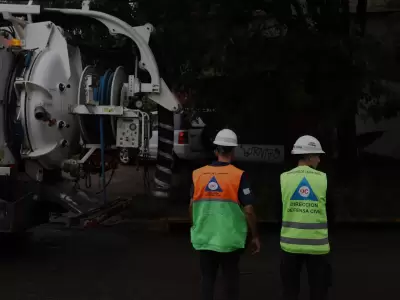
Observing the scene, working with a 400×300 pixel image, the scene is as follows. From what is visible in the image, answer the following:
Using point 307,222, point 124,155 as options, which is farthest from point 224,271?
point 124,155

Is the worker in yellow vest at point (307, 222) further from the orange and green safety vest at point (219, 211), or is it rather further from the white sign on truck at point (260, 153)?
the white sign on truck at point (260, 153)

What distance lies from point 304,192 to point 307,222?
0.72 feet

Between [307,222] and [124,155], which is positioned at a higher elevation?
[307,222]

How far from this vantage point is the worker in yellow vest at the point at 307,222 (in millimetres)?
4711

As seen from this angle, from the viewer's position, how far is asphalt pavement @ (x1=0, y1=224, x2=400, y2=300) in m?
6.52

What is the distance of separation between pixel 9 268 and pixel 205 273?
3345 mm

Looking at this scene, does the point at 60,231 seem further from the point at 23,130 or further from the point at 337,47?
the point at 337,47

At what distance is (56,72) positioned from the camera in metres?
7.53

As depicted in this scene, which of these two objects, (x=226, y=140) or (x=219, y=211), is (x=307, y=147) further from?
(x=219, y=211)

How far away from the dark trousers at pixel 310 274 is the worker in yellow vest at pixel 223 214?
299 mm

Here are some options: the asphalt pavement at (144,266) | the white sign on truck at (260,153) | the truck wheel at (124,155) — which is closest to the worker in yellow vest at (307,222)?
the asphalt pavement at (144,266)

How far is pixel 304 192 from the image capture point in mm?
4723

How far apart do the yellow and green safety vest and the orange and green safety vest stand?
1.25ft

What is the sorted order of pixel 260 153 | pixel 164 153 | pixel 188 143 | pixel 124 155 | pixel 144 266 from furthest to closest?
1. pixel 188 143
2. pixel 260 153
3. pixel 164 153
4. pixel 124 155
5. pixel 144 266
